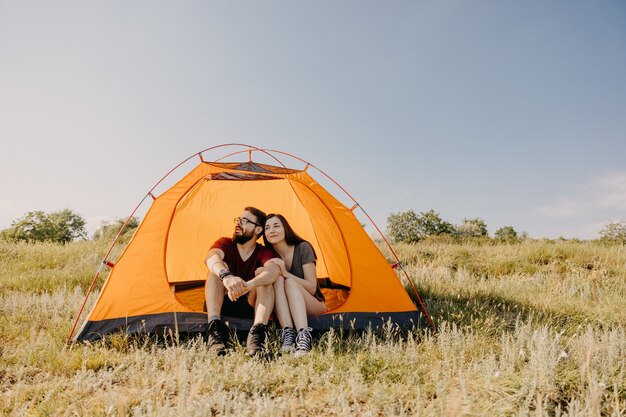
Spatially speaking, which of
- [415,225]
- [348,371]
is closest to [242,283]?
[348,371]

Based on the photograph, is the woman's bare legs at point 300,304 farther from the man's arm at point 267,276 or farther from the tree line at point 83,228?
the tree line at point 83,228

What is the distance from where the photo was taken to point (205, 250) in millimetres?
5930

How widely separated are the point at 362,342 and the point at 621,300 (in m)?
3.39

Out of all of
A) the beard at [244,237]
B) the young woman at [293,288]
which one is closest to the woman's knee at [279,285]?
the young woman at [293,288]

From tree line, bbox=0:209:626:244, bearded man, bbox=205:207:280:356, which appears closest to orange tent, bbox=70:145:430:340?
bearded man, bbox=205:207:280:356

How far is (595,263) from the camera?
7211mm

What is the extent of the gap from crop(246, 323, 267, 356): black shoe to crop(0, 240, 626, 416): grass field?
12 centimetres

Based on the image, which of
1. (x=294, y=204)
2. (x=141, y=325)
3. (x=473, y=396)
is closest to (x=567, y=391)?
(x=473, y=396)

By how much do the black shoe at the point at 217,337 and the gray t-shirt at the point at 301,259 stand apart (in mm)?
995

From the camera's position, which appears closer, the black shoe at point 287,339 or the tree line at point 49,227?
the black shoe at point 287,339

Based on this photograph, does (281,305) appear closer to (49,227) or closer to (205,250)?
(205,250)

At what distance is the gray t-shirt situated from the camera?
173 inches

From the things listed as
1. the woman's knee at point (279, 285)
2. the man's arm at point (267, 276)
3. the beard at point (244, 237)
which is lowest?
the woman's knee at point (279, 285)

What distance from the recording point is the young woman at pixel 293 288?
12.0 feet
